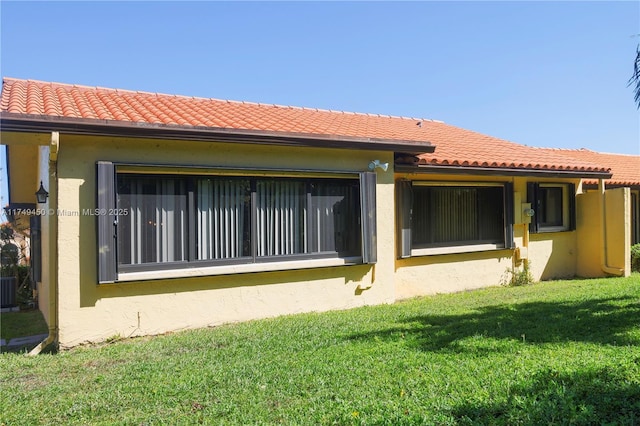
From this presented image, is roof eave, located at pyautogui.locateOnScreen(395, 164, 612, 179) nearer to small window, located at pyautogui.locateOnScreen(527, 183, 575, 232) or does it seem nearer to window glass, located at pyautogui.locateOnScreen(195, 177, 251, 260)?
small window, located at pyautogui.locateOnScreen(527, 183, 575, 232)

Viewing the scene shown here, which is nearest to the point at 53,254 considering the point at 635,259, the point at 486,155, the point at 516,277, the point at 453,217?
the point at 453,217

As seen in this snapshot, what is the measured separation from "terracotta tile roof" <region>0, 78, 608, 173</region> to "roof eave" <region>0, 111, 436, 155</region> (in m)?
0.08

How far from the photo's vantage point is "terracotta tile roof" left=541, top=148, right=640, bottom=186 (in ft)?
43.6

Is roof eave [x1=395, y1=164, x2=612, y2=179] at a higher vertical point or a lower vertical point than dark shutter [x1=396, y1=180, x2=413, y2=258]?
higher

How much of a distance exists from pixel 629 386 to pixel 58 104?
8528 millimetres

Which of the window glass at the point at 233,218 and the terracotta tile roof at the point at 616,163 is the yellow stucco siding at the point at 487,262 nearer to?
the window glass at the point at 233,218

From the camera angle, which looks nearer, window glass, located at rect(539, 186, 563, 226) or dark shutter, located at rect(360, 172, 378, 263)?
dark shutter, located at rect(360, 172, 378, 263)

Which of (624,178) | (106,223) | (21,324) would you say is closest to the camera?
(106,223)

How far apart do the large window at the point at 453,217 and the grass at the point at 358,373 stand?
2.74 m

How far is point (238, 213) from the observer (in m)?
7.43

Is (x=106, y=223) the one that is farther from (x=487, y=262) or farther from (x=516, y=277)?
(x=516, y=277)

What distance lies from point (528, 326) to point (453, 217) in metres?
4.44

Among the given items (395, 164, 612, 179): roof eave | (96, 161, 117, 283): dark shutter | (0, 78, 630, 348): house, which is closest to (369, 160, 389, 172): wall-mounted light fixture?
(0, 78, 630, 348): house

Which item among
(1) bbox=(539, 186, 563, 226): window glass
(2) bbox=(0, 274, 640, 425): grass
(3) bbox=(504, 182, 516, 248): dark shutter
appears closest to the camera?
(2) bbox=(0, 274, 640, 425): grass
